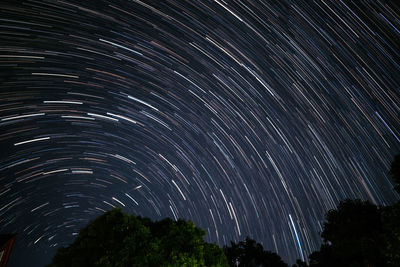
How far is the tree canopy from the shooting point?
8.95 m

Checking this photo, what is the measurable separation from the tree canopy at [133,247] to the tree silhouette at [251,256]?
466 inches

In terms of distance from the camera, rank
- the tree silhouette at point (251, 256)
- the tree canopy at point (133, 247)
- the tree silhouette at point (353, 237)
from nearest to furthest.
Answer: the tree canopy at point (133, 247), the tree silhouette at point (353, 237), the tree silhouette at point (251, 256)

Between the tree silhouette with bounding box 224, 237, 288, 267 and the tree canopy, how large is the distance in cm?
1183

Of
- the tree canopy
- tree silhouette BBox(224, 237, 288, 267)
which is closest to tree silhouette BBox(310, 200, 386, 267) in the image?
tree silhouette BBox(224, 237, 288, 267)

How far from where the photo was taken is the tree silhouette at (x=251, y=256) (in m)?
19.4

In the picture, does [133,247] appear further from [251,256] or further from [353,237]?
[251,256]

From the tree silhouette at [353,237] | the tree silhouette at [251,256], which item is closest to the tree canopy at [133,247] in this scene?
the tree silhouette at [353,237]

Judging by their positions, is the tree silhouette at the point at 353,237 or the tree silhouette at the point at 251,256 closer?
Answer: the tree silhouette at the point at 353,237

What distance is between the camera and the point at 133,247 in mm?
9117

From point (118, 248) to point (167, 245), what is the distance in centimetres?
216

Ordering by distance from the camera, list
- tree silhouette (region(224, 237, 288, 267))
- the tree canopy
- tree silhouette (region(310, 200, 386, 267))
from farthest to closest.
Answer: tree silhouette (region(224, 237, 288, 267))
tree silhouette (region(310, 200, 386, 267))
the tree canopy

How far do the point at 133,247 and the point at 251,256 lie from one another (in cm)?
1533

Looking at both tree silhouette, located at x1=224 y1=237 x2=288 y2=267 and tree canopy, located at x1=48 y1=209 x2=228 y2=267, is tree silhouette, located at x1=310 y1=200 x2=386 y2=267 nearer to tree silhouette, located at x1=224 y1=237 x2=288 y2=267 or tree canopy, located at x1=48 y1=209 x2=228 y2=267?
tree silhouette, located at x1=224 y1=237 x2=288 y2=267

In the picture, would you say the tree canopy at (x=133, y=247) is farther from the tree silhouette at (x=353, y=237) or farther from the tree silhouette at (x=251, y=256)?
the tree silhouette at (x=251, y=256)
